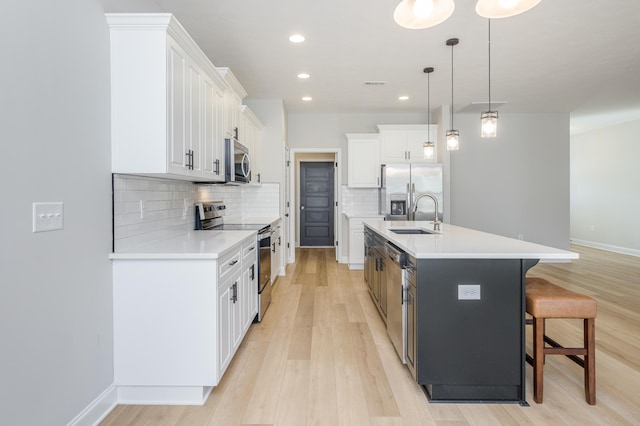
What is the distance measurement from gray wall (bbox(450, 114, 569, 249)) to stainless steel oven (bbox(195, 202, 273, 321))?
4002mm

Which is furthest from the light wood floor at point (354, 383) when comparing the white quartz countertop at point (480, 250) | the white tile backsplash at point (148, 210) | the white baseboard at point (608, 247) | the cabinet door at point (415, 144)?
the white baseboard at point (608, 247)

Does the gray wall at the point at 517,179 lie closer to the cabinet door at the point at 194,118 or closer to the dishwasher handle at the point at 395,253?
the dishwasher handle at the point at 395,253

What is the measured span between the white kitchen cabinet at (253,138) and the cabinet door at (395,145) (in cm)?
209

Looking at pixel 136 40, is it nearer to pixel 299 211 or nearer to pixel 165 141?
pixel 165 141

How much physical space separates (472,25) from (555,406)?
2974 millimetres

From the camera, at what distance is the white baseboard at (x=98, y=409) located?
1798 mm

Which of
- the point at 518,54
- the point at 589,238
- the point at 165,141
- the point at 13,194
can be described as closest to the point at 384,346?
the point at 165,141

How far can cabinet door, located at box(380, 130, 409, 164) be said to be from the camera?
6.05 meters

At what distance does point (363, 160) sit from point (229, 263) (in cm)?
421

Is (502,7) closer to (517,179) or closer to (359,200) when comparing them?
(359,200)

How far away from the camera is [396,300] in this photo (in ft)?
8.41

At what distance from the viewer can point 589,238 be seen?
27.3 feet

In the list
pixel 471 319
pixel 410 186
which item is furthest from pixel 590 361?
pixel 410 186

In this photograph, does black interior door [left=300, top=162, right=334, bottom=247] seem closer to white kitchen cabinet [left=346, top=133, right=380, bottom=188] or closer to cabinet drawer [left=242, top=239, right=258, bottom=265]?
white kitchen cabinet [left=346, top=133, right=380, bottom=188]
